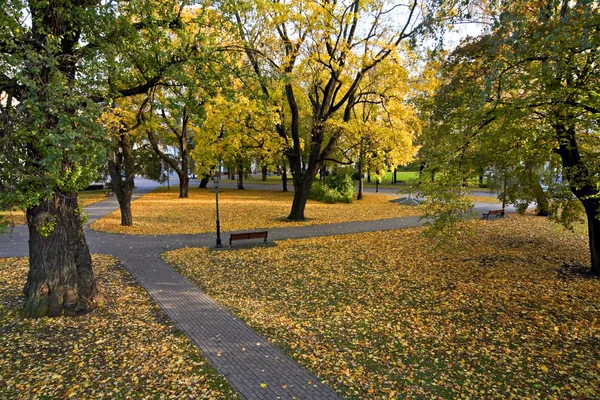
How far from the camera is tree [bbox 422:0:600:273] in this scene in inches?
244

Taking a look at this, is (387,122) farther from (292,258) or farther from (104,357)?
(104,357)

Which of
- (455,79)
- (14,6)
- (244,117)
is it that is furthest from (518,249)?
(14,6)

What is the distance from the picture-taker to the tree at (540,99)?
244 inches

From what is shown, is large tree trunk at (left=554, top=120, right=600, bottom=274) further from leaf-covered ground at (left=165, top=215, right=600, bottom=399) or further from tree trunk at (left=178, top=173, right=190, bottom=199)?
tree trunk at (left=178, top=173, right=190, bottom=199)

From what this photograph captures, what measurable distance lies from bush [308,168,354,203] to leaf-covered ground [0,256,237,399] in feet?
70.4

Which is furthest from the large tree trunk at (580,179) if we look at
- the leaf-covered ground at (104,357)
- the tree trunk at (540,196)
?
the leaf-covered ground at (104,357)

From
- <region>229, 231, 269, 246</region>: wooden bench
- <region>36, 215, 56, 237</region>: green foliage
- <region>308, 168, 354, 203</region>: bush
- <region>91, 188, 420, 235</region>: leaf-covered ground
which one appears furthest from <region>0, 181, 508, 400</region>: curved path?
<region>308, 168, 354, 203</region>: bush

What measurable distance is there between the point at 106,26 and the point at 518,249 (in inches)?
544

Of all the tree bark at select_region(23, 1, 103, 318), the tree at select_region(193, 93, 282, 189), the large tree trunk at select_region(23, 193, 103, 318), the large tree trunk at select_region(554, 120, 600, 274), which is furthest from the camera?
the tree at select_region(193, 93, 282, 189)

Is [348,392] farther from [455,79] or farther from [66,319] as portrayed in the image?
[455,79]

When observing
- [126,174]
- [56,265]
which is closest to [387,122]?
[126,174]

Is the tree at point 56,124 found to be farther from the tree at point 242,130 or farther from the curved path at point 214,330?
the tree at point 242,130

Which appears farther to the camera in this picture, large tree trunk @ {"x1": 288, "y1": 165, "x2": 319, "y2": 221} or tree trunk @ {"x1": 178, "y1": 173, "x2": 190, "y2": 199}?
tree trunk @ {"x1": 178, "y1": 173, "x2": 190, "y2": 199}

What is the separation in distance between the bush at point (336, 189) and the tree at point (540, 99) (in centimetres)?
1793
